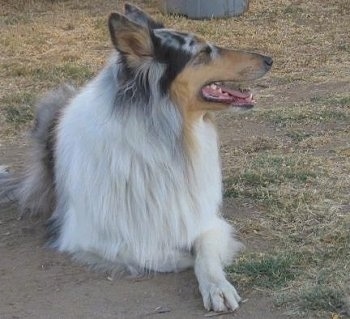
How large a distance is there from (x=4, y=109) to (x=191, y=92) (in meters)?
3.10

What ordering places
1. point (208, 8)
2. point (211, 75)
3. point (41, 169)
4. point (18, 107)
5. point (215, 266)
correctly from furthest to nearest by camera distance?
point (208, 8) → point (18, 107) → point (41, 169) → point (211, 75) → point (215, 266)

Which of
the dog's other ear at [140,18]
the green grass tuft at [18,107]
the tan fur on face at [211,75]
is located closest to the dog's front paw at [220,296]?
the tan fur on face at [211,75]

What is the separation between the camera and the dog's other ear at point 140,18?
12.3 feet

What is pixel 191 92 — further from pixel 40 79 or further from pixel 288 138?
pixel 40 79

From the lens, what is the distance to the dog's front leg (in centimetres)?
348

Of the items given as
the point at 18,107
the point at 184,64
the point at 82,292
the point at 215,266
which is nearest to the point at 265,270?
the point at 215,266

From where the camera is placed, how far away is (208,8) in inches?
380

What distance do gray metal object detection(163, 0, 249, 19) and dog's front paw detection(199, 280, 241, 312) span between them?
21.2ft

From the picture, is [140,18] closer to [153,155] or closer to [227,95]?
[227,95]

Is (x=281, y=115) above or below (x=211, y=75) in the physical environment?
below

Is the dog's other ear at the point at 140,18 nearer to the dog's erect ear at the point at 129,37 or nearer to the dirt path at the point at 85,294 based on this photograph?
the dog's erect ear at the point at 129,37

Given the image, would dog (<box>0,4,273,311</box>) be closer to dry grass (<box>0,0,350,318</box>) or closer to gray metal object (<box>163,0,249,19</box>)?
dry grass (<box>0,0,350,318</box>)

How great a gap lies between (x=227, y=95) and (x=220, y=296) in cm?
96

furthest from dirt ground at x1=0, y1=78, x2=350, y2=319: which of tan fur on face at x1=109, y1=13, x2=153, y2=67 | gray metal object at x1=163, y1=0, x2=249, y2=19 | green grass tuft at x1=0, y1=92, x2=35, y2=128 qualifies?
gray metal object at x1=163, y1=0, x2=249, y2=19
